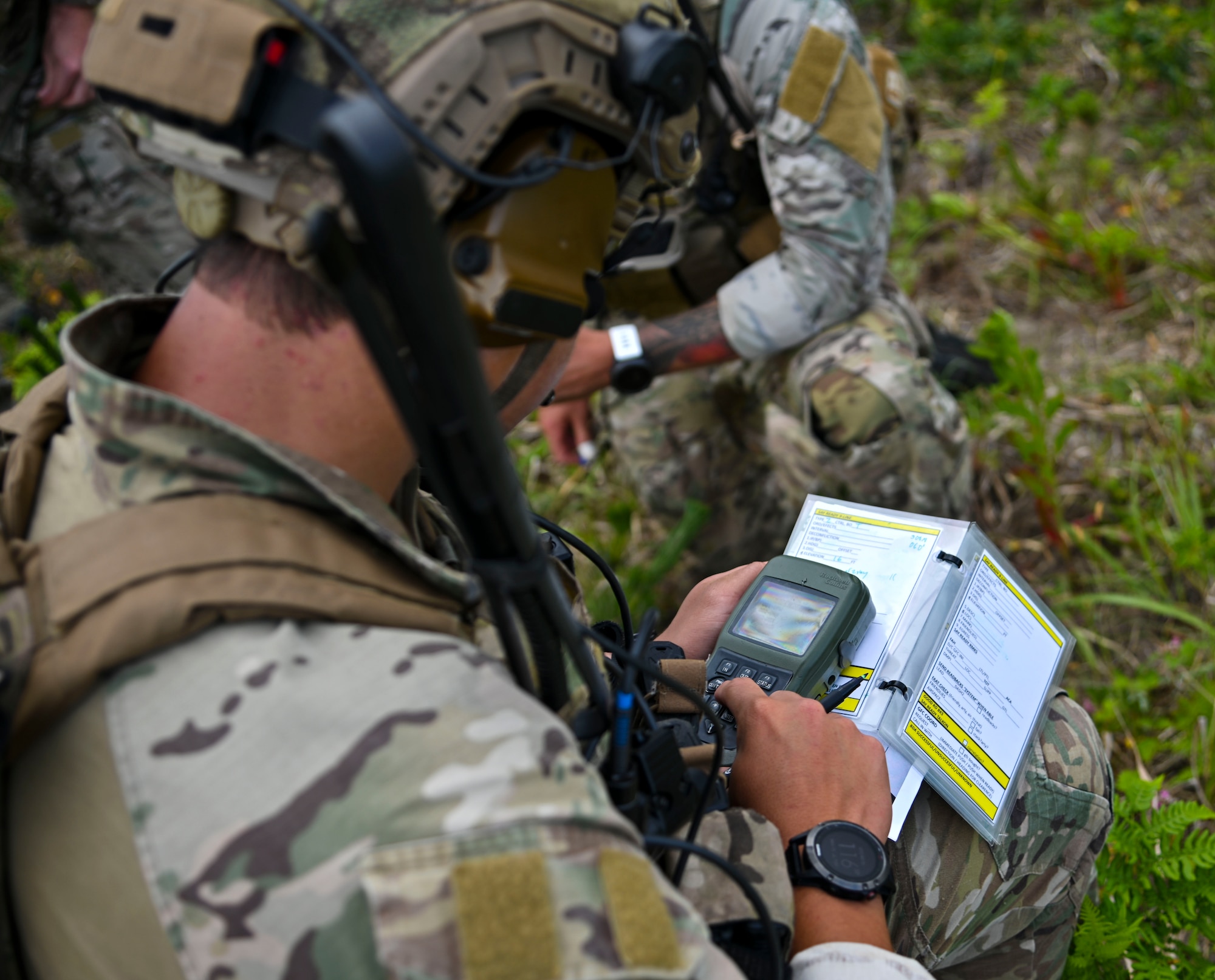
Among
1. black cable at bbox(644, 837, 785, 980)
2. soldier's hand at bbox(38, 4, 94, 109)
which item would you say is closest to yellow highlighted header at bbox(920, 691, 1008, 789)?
black cable at bbox(644, 837, 785, 980)

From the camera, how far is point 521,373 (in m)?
1.31

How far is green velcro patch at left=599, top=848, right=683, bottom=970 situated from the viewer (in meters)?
0.87

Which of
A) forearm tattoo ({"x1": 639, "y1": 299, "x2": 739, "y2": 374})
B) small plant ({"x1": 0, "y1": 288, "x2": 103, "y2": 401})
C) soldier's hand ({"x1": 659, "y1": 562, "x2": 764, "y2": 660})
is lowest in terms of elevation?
small plant ({"x1": 0, "y1": 288, "x2": 103, "y2": 401})

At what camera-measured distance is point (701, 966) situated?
919 mm

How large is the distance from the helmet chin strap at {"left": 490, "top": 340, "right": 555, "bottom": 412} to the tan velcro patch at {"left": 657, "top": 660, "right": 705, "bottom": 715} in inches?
18.1

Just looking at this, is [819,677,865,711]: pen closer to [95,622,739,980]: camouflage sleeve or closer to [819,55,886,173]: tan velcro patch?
[95,622,739,980]: camouflage sleeve

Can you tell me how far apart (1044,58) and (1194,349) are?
2.42 metres

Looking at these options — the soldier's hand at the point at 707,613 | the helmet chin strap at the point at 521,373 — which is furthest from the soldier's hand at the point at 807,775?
the helmet chin strap at the point at 521,373

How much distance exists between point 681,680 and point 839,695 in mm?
252

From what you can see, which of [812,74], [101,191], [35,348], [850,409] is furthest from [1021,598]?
[35,348]

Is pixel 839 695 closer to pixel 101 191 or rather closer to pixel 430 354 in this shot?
pixel 430 354

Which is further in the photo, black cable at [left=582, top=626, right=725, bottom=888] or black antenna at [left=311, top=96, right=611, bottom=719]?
black cable at [left=582, top=626, right=725, bottom=888]

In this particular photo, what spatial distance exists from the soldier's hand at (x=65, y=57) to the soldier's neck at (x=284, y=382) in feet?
5.73

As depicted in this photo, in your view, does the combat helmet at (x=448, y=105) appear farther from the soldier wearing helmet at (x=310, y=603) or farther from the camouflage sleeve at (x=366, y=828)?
the camouflage sleeve at (x=366, y=828)
